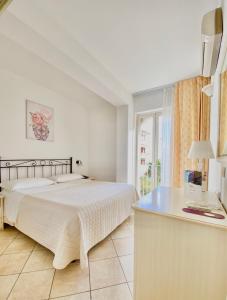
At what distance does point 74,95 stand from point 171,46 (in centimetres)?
237

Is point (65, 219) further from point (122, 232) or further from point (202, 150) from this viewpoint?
point (202, 150)

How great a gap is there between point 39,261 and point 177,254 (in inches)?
64.2

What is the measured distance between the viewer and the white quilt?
1.55 meters

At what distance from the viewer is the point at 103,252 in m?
1.96

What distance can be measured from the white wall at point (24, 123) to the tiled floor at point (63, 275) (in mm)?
1602

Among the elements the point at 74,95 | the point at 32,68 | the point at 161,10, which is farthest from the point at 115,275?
the point at 74,95

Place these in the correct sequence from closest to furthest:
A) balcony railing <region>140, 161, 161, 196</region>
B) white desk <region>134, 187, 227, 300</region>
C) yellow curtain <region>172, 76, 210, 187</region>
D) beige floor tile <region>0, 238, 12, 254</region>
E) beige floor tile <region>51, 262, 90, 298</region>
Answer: white desk <region>134, 187, 227, 300</region> < beige floor tile <region>51, 262, 90, 298</region> < beige floor tile <region>0, 238, 12, 254</region> < yellow curtain <region>172, 76, 210, 187</region> < balcony railing <region>140, 161, 161, 196</region>

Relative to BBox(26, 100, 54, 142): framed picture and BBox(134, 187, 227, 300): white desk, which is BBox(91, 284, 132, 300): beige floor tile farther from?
BBox(26, 100, 54, 142): framed picture

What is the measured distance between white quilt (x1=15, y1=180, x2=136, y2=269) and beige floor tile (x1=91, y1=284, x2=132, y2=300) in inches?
10.5

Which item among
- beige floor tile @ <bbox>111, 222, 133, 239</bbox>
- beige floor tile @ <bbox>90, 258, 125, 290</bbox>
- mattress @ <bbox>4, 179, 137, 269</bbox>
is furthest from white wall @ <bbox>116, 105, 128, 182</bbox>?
beige floor tile @ <bbox>90, 258, 125, 290</bbox>

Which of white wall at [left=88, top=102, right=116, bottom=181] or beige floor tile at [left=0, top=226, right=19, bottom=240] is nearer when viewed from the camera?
beige floor tile at [left=0, top=226, right=19, bottom=240]

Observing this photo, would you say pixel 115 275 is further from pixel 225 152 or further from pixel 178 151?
pixel 178 151

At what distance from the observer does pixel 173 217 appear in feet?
3.08

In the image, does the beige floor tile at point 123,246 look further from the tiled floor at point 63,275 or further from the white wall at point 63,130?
the white wall at point 63,130
